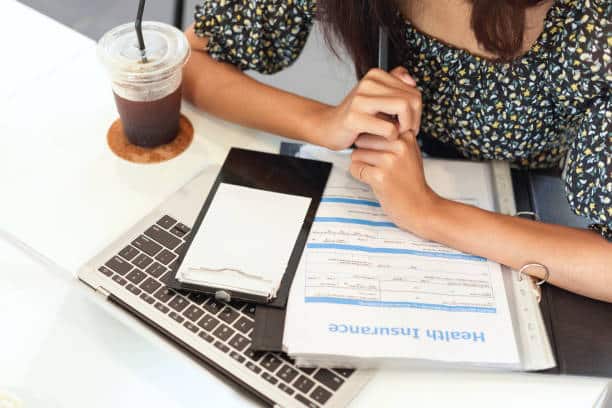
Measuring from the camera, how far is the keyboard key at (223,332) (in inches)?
30.1

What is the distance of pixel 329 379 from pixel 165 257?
0.26 metres

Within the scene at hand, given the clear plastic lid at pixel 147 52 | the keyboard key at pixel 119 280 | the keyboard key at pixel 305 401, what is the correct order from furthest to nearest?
1. the clear plastic lid at pixel 147 52
2. the keyboard key at pixel 119 280
3. the keyboard key at pixel 305 401

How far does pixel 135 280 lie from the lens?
821 millimetres

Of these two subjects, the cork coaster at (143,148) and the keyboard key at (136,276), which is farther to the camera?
the cork coaster at (143,148)

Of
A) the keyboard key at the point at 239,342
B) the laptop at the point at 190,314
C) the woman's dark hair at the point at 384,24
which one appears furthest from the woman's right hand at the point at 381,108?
the keyboard key at the point at 239,342

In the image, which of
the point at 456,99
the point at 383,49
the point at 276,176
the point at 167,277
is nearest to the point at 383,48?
the point at 383,49

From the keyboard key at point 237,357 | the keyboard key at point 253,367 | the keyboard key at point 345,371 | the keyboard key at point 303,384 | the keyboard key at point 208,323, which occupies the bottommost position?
the keyboard key at point 208,323

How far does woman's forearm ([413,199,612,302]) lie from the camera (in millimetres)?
838

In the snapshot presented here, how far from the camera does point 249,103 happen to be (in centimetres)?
105

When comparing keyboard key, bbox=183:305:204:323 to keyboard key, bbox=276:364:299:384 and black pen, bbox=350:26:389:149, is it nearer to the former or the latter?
keyboard key, bbox=276:364:299:384

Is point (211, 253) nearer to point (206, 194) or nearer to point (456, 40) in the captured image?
point (206, 194)

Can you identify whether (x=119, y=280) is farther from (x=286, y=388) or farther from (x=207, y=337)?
(x=286, y=388)

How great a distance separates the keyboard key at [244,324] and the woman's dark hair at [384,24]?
489 millimetres

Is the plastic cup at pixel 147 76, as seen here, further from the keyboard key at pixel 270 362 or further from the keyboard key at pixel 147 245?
the keyboard key at pixel 270 362
